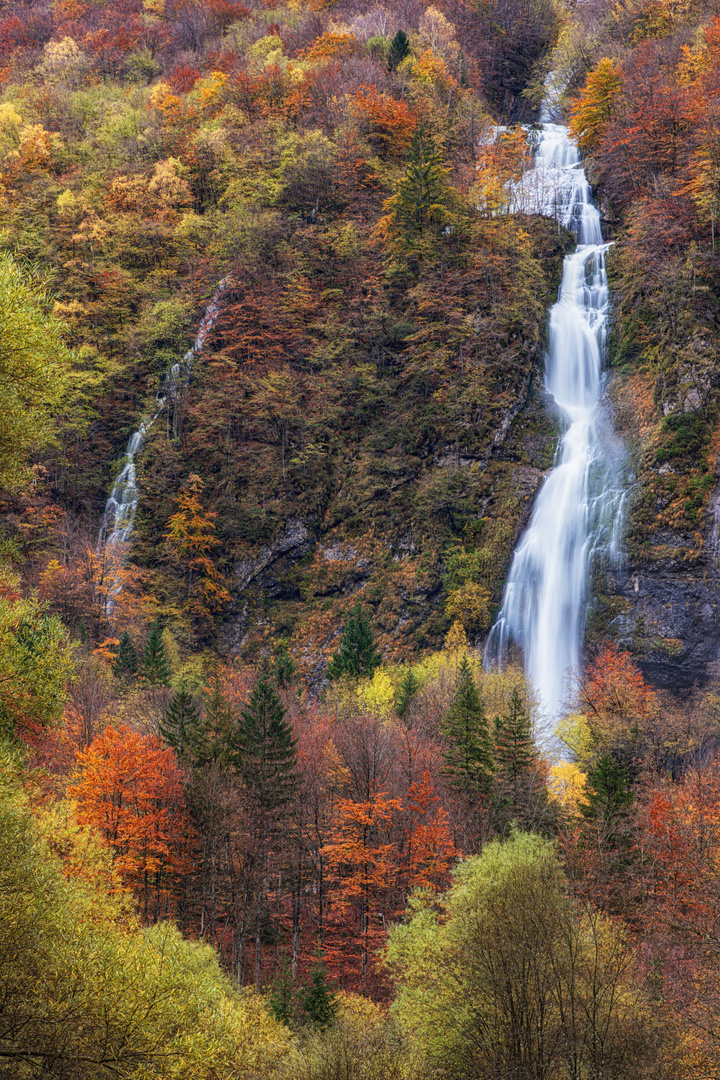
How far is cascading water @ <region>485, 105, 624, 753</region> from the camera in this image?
4994cm

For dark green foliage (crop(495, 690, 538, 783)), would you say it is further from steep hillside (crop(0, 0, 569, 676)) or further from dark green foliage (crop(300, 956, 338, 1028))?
steep hillside (crop(0, 0, 569, 676))

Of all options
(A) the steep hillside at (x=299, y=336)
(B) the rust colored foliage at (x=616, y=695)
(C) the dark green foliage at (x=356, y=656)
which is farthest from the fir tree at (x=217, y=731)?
(B) the rust colored foliage at (x=616, y=695)

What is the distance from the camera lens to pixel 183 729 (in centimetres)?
3519

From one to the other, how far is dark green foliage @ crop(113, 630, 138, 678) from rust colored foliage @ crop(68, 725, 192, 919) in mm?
12390

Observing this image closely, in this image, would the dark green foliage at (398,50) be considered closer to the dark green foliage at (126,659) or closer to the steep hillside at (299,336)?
the steep hillside at (299,336)

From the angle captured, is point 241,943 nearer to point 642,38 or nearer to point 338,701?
point 338,701

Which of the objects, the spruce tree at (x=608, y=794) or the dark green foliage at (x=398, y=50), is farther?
the dark green foliage at (x=398, y=50)

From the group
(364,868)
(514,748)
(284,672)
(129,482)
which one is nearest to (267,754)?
(364,868)

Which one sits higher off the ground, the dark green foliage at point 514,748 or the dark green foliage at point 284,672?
the dark green foliage at point 284,672

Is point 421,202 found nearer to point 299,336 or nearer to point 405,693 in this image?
point 299,336

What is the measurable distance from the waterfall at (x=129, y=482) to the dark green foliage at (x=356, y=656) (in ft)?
60.5

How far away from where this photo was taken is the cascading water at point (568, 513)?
49938 millimetres

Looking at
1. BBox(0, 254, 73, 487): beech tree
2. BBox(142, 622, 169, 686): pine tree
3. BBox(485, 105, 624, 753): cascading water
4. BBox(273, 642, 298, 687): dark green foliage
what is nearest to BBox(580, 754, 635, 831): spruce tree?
BBox(485, 105, 624, 753): cascading water

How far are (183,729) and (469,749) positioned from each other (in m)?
13.0
